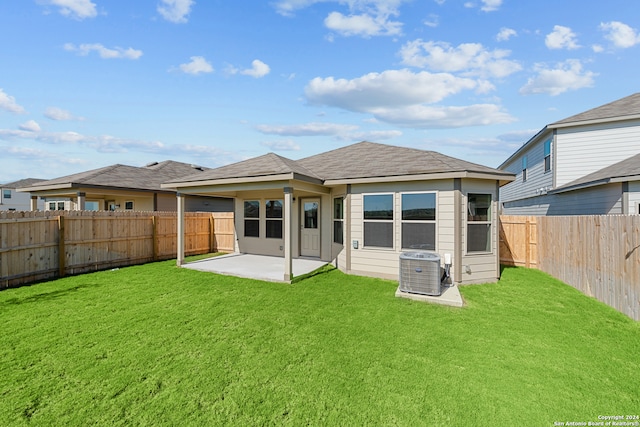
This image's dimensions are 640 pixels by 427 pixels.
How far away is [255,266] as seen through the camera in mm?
9125

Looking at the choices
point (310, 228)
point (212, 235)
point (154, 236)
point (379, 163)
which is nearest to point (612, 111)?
point (379, 163)

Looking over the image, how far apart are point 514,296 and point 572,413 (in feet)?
13.5

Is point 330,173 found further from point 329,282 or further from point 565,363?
point 565,363

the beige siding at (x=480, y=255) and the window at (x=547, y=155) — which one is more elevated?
the window at (x=547, y=155)

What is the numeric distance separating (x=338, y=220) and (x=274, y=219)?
10.2 feet

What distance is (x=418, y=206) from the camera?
734 cm

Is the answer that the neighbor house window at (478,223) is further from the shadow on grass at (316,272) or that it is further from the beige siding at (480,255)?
the shadow on grass at (316,272)

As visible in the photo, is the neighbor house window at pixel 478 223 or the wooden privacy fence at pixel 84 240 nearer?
the wooden privacy fence at pixel 84 240

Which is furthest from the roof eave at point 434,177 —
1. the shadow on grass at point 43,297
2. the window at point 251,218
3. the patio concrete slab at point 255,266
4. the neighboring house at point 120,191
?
the neighboring house at point 120,191

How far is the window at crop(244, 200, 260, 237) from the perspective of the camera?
11.4m

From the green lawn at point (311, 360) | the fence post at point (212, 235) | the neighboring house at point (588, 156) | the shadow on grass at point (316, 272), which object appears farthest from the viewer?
the fence post at point (212, 235)

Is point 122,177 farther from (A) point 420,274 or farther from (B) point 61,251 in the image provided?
(A) point 420,274

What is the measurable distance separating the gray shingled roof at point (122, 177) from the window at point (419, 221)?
12310 mm

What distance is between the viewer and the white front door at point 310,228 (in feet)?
33.4
